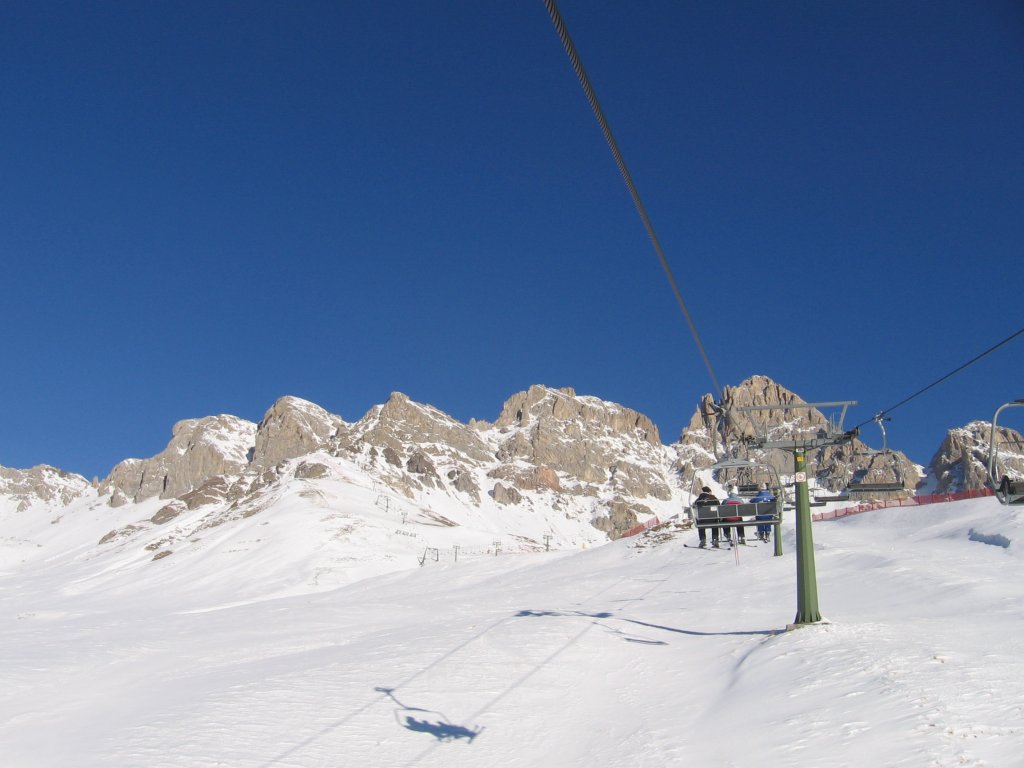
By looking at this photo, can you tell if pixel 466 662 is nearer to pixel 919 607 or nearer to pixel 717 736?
pixel 717 736

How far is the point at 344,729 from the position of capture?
13.6 m

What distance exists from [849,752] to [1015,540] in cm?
2441

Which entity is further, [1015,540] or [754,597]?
[1015,540]

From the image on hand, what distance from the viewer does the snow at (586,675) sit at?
11.3m

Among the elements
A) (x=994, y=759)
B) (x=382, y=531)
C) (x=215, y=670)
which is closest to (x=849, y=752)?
(x=994, y=759)

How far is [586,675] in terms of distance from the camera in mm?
17312

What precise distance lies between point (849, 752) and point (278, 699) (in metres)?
10.7

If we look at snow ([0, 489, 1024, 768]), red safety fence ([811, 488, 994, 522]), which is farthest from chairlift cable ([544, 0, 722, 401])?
red safety fence ([811, 488, 994, 522])

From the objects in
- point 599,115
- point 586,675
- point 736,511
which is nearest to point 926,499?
point 736,511

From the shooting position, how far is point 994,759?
28.5 ft

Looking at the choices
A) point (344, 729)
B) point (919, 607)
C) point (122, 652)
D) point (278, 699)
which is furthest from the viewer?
point (122, 652)

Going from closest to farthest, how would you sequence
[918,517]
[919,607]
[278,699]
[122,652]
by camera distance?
[278,699]
[919,607]
[122,652]
[918,517]

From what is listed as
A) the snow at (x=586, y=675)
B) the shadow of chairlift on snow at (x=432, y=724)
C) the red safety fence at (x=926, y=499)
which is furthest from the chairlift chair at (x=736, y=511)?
the red safety fence at (x=926, y=499)

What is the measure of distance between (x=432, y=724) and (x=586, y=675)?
4.53 m
